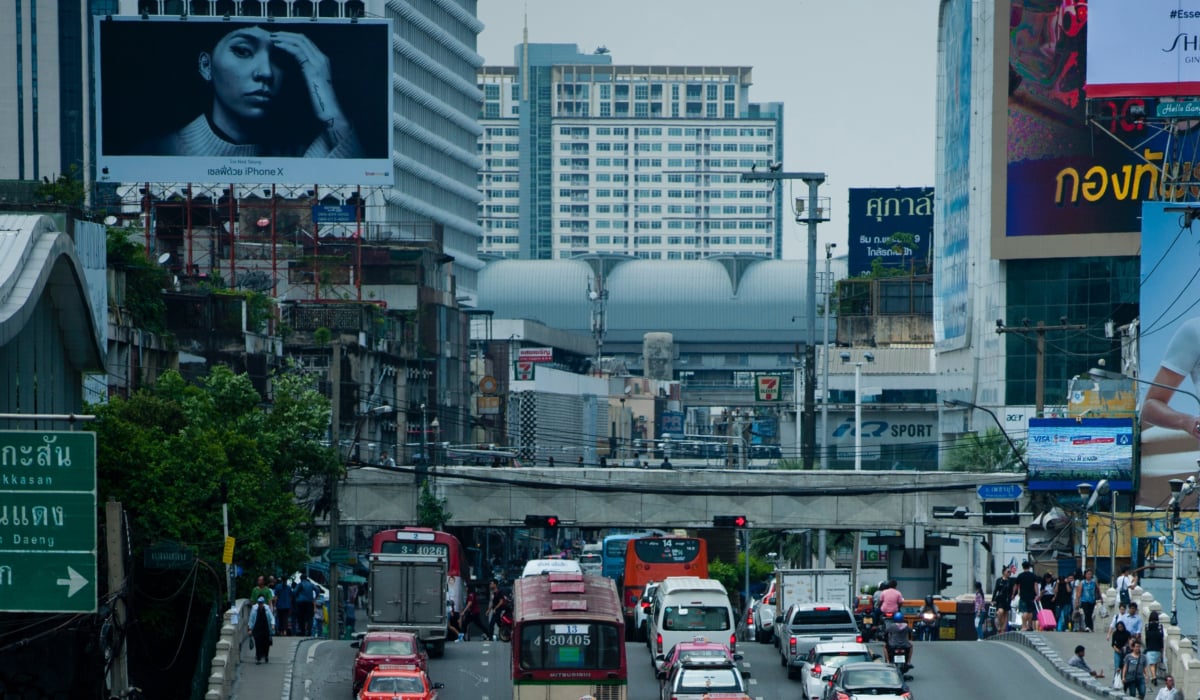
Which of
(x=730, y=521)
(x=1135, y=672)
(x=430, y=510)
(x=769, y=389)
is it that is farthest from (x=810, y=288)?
(x=769, y=389)

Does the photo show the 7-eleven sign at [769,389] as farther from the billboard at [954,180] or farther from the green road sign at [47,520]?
the green road sign at [47,520]

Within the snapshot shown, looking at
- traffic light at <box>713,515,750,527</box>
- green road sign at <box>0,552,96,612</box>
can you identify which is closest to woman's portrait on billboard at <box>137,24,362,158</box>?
traffic light at <box>713,515,750,527</box>

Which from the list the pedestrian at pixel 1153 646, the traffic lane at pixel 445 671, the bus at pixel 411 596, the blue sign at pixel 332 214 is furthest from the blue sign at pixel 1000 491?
the blue sign at pixel 332 214

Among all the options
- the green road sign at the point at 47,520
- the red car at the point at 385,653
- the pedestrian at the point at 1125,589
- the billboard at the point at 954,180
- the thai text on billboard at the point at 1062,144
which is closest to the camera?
the green road sign at the point at 47,520

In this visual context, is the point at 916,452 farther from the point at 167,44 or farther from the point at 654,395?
the point at 654,395

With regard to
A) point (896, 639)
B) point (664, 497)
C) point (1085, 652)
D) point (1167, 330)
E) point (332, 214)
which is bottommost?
point (1085, 652)

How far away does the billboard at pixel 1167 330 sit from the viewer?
72625mm

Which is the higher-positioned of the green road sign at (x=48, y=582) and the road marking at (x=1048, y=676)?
the green road sign at (x=48, y=582)

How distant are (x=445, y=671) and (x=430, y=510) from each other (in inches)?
890

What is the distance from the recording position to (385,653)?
136 ft

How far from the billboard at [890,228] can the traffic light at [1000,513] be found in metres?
77.4

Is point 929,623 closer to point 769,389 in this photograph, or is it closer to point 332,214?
point 332,214

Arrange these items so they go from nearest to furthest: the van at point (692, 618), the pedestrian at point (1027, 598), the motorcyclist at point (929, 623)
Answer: the van at point (692, 618)
the pedestrian at point (1027, 598)
the motorcyclist at point (929, 623)

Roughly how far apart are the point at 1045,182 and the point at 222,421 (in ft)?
170
